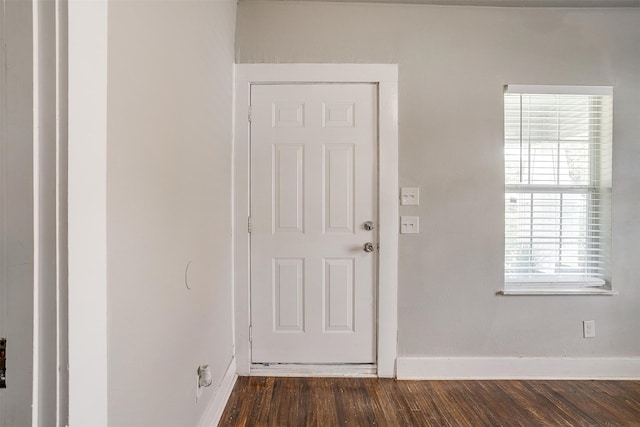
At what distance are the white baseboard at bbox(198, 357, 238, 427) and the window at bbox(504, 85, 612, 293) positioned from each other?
6.30ft

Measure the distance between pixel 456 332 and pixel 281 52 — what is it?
87.4 inches

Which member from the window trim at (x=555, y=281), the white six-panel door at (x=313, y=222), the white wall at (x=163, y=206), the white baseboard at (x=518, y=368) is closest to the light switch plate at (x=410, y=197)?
the white six-panel door at (x=313, y=222)

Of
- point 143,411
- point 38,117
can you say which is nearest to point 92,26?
point 38,117

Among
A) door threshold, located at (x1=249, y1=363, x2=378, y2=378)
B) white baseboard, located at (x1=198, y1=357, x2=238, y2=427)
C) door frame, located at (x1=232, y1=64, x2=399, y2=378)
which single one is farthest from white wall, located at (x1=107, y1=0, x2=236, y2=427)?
door threshold, located at (x1=249, y1=363, x2=378, y2=378)

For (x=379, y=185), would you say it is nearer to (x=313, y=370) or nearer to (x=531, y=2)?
(x=313, y=370)

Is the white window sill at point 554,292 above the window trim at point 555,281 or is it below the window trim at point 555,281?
below

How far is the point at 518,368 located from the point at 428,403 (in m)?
0.75

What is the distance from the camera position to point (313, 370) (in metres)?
1.91

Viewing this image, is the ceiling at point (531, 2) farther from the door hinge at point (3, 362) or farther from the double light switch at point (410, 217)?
the door hinge at point (3, 362)

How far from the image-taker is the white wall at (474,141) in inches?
74.6

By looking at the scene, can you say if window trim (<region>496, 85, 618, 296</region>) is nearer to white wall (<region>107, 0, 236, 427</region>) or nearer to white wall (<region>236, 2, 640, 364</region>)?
white wall (<region>236, 2, 640, 364</region>)

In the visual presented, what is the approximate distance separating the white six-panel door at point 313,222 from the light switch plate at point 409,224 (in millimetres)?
185

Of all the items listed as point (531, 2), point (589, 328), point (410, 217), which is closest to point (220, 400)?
point (410, 217)

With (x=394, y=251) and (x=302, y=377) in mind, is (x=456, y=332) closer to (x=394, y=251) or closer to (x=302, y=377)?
(x=394, y=251)
